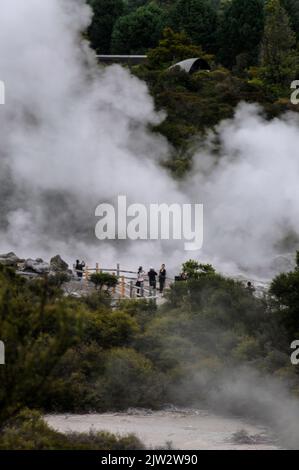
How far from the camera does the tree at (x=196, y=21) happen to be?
58188mm

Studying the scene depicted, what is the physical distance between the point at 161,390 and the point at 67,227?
14.4 meters

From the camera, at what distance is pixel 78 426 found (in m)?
16.5

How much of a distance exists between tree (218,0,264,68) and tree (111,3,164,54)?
160 inches

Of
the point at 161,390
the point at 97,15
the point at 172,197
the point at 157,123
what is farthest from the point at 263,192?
the point at 97,15

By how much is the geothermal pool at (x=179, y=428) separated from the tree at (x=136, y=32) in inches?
1678

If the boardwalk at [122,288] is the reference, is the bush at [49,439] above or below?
below

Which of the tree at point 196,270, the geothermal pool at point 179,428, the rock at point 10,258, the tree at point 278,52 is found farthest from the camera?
the tree at point 278,52

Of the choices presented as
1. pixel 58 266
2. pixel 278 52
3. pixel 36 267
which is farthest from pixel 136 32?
pixel 36 267

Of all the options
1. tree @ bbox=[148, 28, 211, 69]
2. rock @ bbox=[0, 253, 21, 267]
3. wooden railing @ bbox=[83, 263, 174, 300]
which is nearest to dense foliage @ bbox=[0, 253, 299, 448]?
wooden railing @ bbox=[83, 263, 174, 300]

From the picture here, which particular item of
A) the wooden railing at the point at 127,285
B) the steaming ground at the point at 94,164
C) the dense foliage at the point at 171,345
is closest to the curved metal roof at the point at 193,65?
the steaming ground at the point at 94,164

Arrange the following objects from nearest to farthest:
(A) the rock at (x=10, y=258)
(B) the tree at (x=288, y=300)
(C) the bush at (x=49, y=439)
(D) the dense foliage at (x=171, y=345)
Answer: (C) the bush at (x=49, y=439), (D) the dense foliage at (x=171, y=345), (B) the tree at (x=288, y=300), (A) the rock at (x=10, y=258)

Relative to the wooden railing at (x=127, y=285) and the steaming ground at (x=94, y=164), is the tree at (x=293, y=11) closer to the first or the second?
the steaming ground at (x=94, y=164)

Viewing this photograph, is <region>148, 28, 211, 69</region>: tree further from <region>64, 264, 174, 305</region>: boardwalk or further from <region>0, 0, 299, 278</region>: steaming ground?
<region>64, 264, 174, 305</region>: boardwalk

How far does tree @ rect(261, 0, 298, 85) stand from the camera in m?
Result: 47.8
